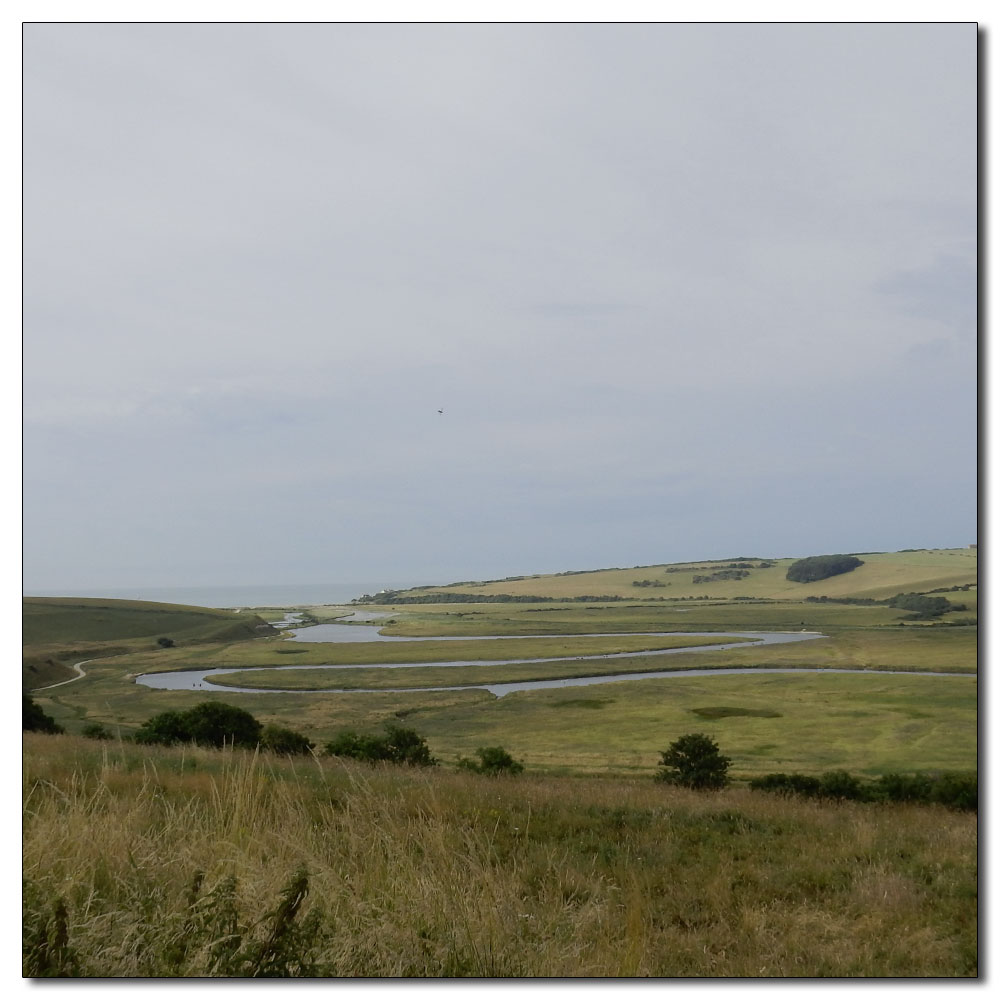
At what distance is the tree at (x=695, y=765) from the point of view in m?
13.4

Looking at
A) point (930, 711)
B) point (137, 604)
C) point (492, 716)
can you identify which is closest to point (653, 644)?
point (492, 716)

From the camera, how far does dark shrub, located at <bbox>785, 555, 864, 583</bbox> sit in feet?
74.2

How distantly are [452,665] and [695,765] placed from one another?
2046 centimetres

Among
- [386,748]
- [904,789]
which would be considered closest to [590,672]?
[386,748]

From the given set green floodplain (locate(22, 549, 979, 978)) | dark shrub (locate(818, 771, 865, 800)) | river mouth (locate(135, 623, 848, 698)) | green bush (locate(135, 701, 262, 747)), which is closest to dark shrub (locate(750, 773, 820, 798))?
dark shrub (locate(818, 771, 865, 800))

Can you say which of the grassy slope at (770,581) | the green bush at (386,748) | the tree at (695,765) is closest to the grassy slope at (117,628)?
the green bush at (386,748)

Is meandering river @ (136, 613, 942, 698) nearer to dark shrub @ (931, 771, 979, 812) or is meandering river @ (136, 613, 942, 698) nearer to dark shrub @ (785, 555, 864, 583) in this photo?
dark shrub @ (785, 555, 864, 583)

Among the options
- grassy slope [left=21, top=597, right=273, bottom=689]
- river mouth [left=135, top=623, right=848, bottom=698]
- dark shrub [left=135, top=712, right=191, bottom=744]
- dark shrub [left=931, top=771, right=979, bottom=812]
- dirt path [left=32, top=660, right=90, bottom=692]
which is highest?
grassy slope [left=21, top=597, right=273, bottom=689]

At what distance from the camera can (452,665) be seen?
33.2 metres

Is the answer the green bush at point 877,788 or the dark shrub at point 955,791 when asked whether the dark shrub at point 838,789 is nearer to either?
the green bush at point 877,788

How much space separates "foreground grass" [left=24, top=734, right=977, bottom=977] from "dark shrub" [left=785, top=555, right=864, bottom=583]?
17.1 meters

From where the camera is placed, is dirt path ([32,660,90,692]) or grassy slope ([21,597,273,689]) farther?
dirt path ([32,660,90,692])

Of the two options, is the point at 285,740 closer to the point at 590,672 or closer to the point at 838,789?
the point at 838,789

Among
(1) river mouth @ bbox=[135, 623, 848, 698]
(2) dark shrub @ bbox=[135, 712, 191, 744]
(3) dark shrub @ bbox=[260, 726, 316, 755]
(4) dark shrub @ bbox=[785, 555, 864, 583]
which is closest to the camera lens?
(2) dark shrub @ bbox=[135, 712, 191, 744]
